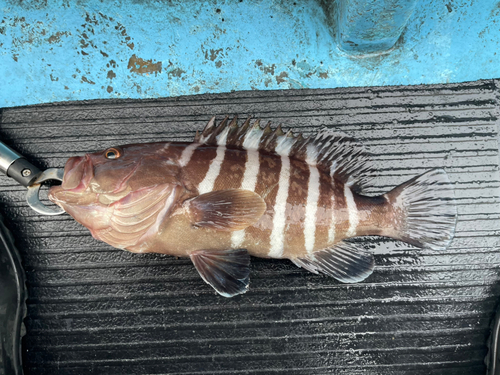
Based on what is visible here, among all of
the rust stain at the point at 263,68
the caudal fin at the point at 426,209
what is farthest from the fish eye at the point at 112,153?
the caudal fin at the point at 426,209

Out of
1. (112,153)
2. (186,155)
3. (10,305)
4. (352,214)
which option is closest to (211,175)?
(186,155)

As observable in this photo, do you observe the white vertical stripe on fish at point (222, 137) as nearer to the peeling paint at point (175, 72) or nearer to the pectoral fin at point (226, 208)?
the pectoral fin at point (226, 208)

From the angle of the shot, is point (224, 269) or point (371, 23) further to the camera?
point (371, 23)

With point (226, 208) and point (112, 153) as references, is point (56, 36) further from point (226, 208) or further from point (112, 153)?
point (226, 208)

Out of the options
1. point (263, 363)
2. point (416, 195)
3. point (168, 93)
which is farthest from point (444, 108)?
point (263, 363)

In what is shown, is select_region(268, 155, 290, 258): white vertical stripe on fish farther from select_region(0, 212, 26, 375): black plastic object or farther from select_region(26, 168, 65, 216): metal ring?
select_region(0, 212, 26, 375): black plastic object

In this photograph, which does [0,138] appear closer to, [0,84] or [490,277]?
[0,84]

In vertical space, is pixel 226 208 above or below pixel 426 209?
above
